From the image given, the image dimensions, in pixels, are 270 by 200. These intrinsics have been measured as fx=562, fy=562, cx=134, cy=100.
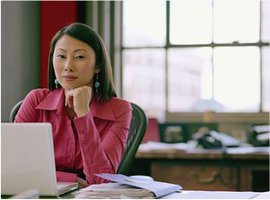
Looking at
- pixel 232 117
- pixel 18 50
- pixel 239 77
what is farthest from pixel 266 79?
pixel 18 50

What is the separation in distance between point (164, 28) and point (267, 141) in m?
1.25

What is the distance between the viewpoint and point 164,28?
A: 4418 mm

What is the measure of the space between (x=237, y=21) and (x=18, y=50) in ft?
5.51

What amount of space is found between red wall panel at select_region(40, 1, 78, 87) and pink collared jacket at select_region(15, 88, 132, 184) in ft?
6.80

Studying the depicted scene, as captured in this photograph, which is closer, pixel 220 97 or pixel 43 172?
pixel 43 172

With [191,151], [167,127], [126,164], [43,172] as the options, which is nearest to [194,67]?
[167,127]

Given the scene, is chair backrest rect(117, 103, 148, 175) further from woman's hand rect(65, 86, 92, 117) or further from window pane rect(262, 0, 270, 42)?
window pane rect(262, 0, 270, 42)

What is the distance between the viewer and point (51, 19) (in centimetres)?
407

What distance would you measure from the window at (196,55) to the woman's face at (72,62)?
Answer: 7.97 ft

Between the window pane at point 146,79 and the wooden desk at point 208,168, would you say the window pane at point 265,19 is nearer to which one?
the window pane at point 146,79

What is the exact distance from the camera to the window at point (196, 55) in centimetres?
428

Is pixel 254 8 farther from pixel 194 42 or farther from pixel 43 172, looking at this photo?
pixel 43 172

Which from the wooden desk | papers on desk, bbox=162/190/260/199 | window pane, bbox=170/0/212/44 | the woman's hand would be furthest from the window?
papers on desk, bbox=162/190/260/199

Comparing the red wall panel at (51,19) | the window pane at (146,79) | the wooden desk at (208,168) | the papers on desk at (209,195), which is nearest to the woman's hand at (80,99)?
the papers on desk at (209,195)
